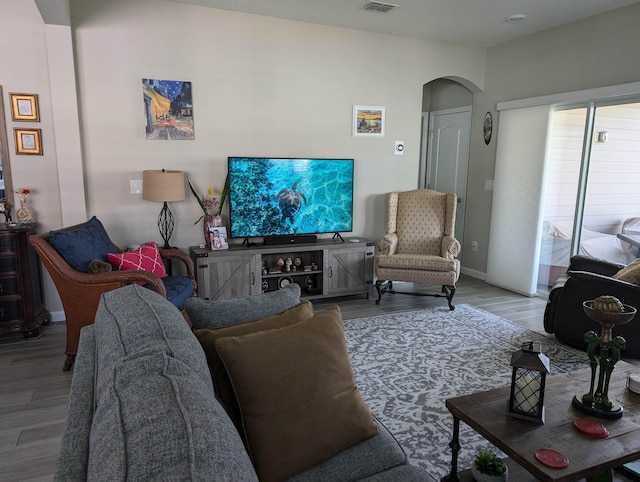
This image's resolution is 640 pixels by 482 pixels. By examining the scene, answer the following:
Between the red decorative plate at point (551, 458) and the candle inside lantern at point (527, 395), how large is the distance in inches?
7.8

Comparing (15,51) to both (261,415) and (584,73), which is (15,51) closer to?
(261,415)

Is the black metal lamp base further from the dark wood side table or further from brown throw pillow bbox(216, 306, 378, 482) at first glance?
the dark wood side table

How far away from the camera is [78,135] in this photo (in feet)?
11.6

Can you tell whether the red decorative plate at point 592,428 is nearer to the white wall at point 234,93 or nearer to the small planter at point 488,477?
the small planter at point 488,477

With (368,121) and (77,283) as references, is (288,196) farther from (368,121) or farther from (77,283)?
(77,283)

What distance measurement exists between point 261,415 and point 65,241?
2.29 meters

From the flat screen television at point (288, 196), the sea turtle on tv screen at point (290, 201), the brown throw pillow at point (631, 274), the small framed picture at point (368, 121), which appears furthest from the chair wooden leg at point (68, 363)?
the brown throw pillow at point (631, 274)

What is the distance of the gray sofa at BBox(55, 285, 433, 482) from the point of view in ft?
1.98

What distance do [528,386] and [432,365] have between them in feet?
4.64

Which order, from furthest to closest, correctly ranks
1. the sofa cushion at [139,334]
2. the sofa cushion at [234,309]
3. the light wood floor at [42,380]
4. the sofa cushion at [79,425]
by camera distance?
the light wood floor at [42,380] < the sofa cushion at [234,309] < the sofa cushion at [139,334] < the sofa cushion at [79,425]

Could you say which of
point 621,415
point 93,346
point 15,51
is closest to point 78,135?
point 15,51

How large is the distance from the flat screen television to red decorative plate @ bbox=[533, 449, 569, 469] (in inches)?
125

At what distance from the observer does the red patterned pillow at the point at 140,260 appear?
307 centimetres

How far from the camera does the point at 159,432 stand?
64 centimetres
